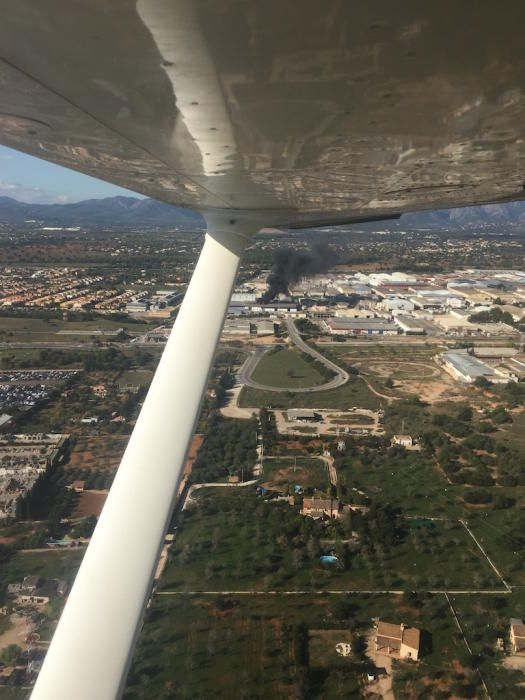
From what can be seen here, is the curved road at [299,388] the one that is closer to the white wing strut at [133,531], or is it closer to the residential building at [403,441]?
the residential building at [403,441]

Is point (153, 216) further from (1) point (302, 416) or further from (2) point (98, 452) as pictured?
(2) point (98, 452)

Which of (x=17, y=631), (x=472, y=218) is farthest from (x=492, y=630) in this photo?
(x=472, y=218)

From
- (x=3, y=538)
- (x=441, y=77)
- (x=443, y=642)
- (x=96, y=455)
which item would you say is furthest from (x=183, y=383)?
(x=96, y=455)

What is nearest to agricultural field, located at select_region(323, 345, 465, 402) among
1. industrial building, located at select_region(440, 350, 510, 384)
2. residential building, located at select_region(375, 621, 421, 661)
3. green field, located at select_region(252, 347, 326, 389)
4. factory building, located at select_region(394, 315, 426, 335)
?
industrial building, located at select_region(440, 350, 510, 384)

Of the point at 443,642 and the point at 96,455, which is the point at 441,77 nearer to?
the point at 443,642

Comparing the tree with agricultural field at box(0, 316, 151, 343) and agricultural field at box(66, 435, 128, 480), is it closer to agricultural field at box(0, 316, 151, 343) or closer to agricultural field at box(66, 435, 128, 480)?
agricultural field at box(66, 435, 128, 480)

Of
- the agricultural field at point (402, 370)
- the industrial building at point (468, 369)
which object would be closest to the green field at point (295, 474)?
the agricultural field at point (402, 370)
